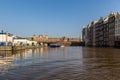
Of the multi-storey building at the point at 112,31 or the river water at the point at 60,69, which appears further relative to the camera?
the multi-storey building at the point at 112,31

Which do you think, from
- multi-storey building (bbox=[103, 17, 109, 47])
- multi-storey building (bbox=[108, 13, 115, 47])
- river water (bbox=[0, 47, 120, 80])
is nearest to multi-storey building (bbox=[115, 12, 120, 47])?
multi-storey building (bbox=[108, 13, 115, 47])

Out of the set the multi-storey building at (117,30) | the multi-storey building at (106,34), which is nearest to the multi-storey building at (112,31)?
the multi-storey building at (117,30)

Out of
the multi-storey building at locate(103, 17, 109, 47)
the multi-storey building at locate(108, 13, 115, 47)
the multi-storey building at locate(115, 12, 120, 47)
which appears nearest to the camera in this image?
the multi-storey building at locate(115, 12, 120, 47)

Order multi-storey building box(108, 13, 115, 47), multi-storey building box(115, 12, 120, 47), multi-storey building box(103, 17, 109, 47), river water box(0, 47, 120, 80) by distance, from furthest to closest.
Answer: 1. multi-storey building box(103, 17, 109, 47)
2. multi-storey building box(108, 13, 115, 47)
3. multi-storey building box(115, 12, 120, 47)
4. river water box(0, 47, 120, 80)

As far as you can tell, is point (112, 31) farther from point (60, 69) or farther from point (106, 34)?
point (60, 69)

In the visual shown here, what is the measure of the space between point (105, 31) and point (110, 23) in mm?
17173

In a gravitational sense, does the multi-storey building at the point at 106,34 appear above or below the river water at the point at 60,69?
above

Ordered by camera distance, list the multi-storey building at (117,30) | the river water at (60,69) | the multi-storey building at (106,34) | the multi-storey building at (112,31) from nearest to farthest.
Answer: the river water at (60,69), the multi-storey building at (117,30), the multi-storey building at (112,31), the multi-storey building at (106,34)

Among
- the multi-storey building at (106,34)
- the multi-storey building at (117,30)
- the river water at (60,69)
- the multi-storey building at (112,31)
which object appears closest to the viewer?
the river water at (60,69)

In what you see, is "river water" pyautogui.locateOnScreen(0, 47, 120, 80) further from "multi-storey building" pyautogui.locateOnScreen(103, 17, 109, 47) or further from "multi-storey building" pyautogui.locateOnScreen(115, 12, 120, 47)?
"multi-storey building" pyautogui.locateOnScreen(103, 17, 109, 47)

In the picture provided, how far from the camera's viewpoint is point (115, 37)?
15488cm

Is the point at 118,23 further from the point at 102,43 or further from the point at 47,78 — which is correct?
the point at 47,78

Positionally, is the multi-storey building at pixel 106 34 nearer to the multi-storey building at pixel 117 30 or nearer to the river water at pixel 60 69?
the multi-storey building at pixel 117 30

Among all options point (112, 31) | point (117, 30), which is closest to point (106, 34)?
point (112, 31)
